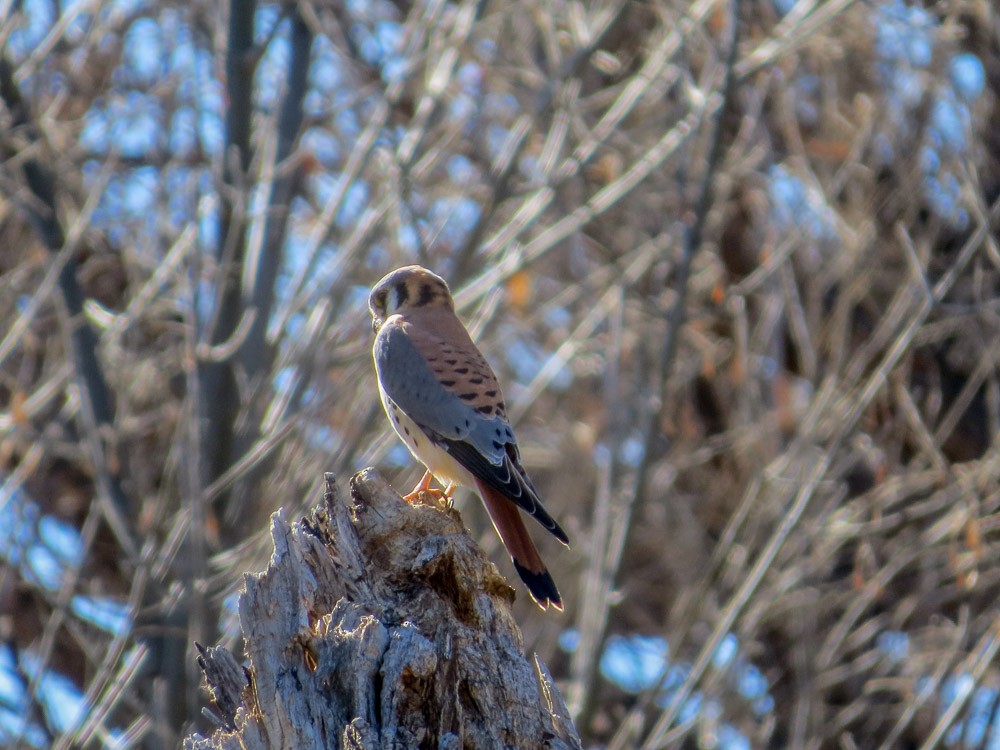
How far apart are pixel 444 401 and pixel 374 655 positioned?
1.54 meters

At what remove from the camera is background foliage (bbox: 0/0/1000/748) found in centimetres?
463

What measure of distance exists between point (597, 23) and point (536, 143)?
3.20 ft

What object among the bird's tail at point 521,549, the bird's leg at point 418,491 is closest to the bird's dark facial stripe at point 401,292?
the bird's leg at point 418,491

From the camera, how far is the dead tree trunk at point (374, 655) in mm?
2355

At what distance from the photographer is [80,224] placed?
178 inches

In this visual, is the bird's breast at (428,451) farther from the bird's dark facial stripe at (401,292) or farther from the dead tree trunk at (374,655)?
the dead tree trunk at (374,655)

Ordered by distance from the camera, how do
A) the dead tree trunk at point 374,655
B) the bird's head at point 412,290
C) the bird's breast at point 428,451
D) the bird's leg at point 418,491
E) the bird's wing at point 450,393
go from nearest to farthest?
the dead tree trunk at point 374,655 < the bird's leg at point 418,491 < the bird's wing at point 450,393 < the bird's breast at point 428,451 < the bird's head at point 412,290

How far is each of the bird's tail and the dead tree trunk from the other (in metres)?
0.48

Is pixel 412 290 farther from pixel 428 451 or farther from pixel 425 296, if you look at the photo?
pixel 428 451

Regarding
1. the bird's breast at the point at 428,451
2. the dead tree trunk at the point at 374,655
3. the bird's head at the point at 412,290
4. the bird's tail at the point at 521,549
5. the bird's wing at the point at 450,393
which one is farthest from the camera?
the bird's head at the point at 412,290

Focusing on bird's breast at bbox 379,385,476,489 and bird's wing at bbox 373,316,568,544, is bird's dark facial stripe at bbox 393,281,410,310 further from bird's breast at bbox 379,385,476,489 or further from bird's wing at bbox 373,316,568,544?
bird's breast at bbox 379,385,476,489

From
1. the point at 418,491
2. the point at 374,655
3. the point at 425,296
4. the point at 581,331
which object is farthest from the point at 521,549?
the point at 581,331

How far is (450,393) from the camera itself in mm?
3875

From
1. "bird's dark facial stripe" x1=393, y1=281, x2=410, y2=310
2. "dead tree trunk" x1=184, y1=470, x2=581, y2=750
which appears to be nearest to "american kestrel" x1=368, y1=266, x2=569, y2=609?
"bird's dark facial stripe" x1=393, y1=281, x2=410, y2=310
